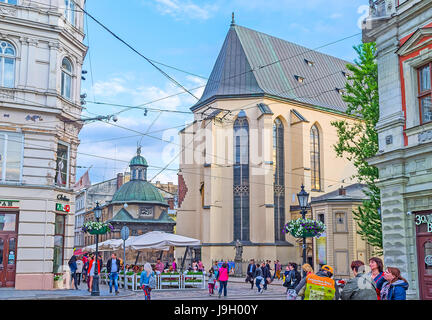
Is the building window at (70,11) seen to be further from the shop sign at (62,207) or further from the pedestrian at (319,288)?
the pedestrian at (319,288)

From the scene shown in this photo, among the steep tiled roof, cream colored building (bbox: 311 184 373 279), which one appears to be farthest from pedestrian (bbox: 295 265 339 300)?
the steep tiled roof

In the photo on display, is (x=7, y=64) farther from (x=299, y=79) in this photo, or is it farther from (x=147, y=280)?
(x=299, y=79)

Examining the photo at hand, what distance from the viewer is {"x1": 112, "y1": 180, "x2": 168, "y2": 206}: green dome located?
6138 centimetres

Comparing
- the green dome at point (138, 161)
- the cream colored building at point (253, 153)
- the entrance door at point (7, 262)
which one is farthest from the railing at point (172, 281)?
the green dome at point (138, 161)

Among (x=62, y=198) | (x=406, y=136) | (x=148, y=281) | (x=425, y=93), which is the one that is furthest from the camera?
(x=62, y=198)

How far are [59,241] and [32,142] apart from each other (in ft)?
15.7

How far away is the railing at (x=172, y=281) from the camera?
24.0 m

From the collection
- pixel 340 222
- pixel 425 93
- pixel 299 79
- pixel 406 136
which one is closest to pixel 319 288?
pixel 406 136

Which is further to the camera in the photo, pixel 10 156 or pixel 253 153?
pixel 253 153

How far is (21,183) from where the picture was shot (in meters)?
21.0

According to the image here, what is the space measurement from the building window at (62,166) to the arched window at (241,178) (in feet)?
79.7

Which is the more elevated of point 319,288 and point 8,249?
point 8,249

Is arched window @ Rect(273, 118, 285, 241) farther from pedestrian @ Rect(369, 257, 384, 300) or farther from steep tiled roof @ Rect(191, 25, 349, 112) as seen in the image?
pedestrian @ Rect(369, 257, 384, 300)

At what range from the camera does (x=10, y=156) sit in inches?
833
